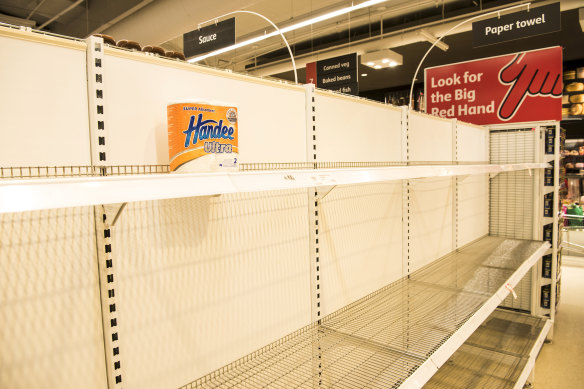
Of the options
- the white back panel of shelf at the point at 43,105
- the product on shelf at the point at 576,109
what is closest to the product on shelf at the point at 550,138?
the white back panel of shelf at the point at 43,105

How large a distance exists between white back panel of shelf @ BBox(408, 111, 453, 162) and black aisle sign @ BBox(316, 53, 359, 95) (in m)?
2.96

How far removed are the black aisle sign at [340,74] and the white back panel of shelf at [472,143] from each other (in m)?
2.24

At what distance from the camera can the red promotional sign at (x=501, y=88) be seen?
3506 mm

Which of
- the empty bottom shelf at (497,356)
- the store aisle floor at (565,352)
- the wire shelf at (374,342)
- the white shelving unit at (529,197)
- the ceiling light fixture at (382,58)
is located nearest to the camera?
the wire shelf at (374,342)

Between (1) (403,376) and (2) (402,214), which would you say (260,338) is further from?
(2) (402,214)

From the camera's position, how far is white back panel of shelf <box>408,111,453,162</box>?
2266mm

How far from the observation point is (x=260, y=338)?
1.29 metres

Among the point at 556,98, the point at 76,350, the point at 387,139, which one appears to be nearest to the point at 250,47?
the point at 556,98

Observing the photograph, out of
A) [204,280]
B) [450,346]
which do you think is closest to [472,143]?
[450,346]

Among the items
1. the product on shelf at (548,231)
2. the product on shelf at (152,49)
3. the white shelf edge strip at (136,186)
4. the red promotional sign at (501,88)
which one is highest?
the red promotional sign at (501,88)

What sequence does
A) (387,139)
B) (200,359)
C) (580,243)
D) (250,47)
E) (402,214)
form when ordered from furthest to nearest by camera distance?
(250,47) < (580,243) < (402,214) < (387,139) < (200,359)

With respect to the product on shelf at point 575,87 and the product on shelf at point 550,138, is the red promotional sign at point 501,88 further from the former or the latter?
the product on shelf at point 575,87

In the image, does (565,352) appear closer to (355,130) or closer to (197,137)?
(355,130)

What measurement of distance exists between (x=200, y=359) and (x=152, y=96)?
718 mm
